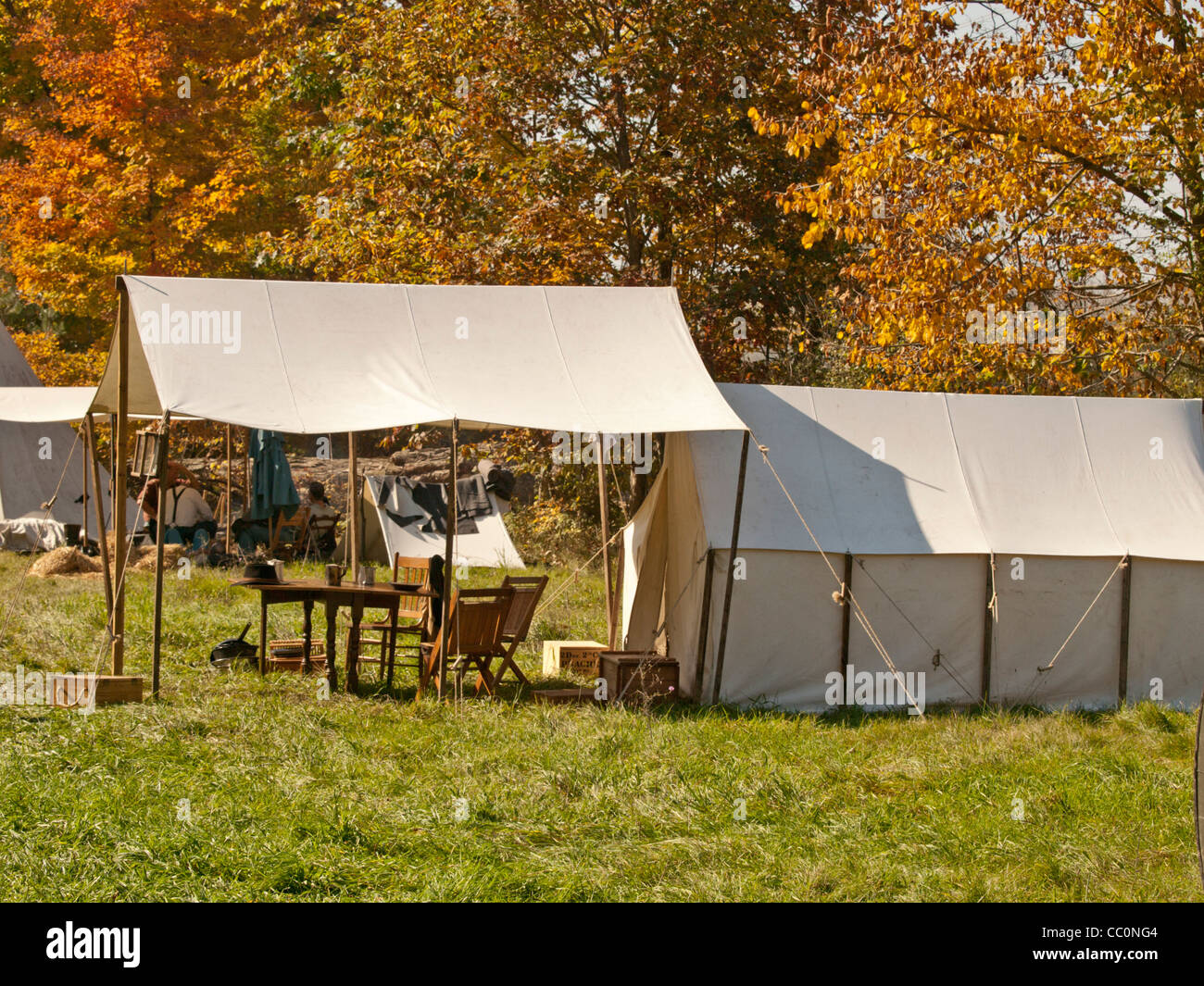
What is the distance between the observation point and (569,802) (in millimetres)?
5707

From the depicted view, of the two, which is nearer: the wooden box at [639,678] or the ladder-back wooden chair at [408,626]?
the wooden box at [639,678]

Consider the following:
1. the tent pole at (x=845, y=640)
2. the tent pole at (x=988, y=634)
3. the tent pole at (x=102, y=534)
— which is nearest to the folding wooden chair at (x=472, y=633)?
the tent pole at (x=845, y=640)

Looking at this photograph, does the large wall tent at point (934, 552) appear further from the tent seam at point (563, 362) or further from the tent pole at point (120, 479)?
the tent pole at point (120, 479)

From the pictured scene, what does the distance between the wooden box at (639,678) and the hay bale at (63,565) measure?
272 inches

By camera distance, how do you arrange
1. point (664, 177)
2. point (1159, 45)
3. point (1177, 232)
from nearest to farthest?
point (1159, 45) < point (1177, 232) < point (664, 177)

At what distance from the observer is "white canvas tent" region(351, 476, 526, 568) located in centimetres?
1485

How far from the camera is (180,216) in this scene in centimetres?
1802

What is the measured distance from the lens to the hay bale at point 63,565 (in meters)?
12.5

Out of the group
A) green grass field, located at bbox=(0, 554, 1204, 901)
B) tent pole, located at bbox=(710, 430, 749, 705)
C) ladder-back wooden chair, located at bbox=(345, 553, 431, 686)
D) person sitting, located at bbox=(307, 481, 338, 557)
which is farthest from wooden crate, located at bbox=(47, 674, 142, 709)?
person sitting, located at bbox=(307, 481, 338, 557)

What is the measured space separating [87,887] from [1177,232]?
37.0 feet

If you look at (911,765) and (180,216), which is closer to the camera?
(911,765)

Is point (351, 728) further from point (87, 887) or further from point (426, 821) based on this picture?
point (87, 887)

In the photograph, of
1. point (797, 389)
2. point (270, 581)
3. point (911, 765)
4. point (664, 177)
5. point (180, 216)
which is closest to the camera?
point (911, 765)
